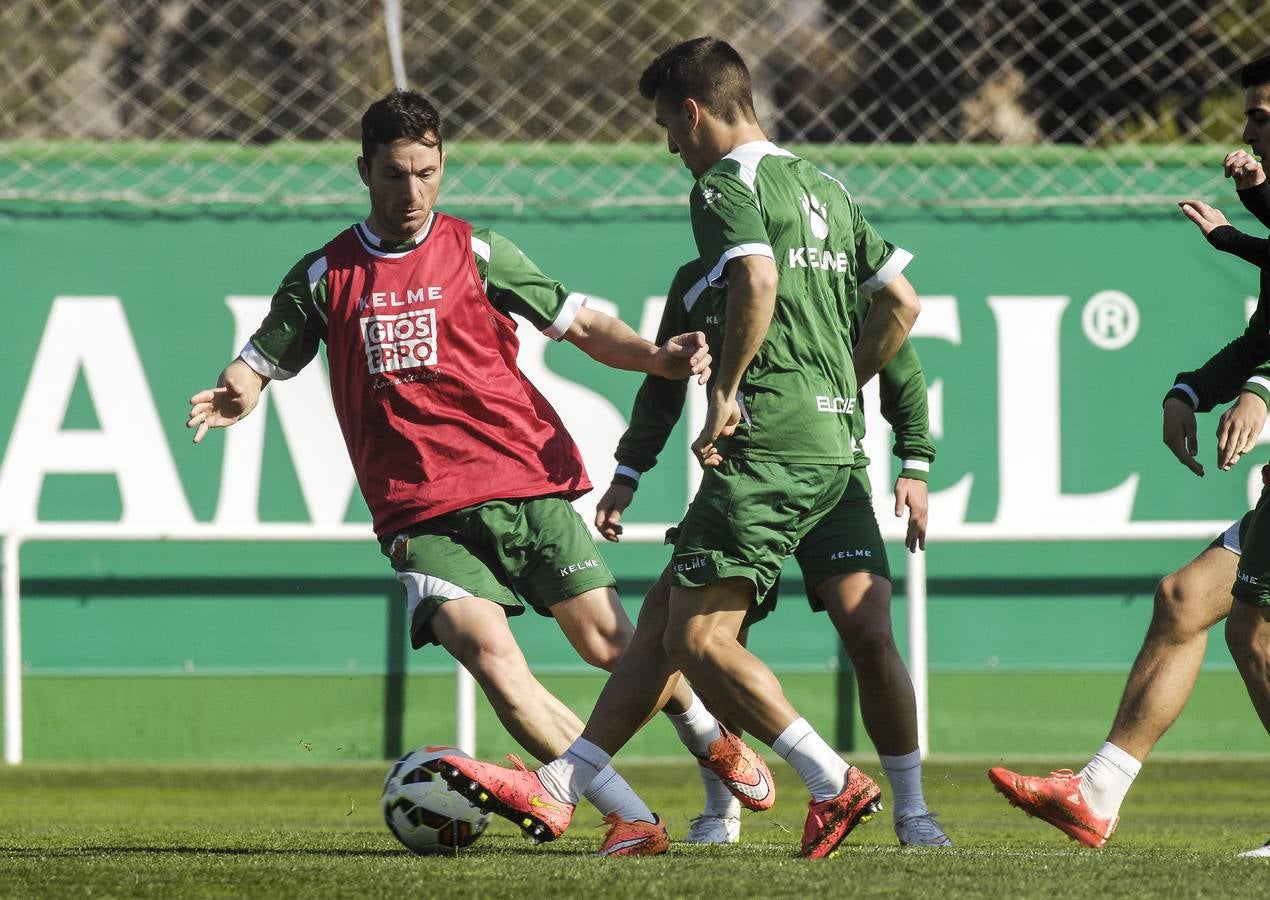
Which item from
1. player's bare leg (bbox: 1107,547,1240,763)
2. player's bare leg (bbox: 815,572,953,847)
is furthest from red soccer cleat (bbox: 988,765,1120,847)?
player's bare leg (bbox: 815,572,953,847)

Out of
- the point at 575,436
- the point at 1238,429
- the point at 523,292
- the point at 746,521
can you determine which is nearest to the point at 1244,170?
the point at 1238,429

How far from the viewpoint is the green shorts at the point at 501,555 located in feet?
15.6

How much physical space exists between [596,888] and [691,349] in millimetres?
1462

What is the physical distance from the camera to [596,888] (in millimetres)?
3637

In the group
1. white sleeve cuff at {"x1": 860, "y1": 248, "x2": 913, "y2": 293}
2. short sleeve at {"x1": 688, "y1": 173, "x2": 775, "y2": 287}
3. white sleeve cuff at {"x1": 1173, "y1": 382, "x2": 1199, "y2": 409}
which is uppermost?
short sleeve at {"x1": 688, "y1": 173, "x2": 775, "y2": 287}

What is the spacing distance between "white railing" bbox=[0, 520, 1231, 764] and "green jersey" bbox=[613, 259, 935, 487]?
2.03 metres

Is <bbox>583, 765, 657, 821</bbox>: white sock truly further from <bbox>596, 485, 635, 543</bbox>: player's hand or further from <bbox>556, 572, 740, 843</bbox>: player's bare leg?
<bbox>596, 485, 635, 543</bbox>: player's hand

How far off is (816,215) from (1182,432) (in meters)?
1.13

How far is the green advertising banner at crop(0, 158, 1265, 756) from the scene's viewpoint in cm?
801

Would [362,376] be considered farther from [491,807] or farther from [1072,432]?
[1072,432]

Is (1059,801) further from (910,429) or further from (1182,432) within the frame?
(910,429)

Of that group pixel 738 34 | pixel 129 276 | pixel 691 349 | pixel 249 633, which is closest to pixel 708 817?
pixel 691 349

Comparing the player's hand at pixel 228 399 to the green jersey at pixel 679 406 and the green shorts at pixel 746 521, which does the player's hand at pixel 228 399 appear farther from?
the green shorts at pixel 746 521

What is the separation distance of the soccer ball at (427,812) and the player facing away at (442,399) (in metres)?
0.30
